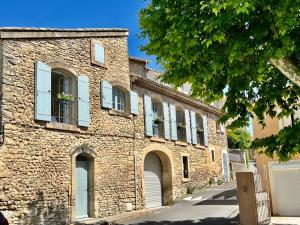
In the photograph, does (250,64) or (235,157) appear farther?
(235,157)

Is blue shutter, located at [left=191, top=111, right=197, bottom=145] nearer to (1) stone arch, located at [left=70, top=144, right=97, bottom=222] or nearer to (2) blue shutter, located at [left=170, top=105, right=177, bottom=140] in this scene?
(2) blue shutter, located at [left=170, top=105, right=177, bottom=140]

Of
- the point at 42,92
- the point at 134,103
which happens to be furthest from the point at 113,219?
the point at 134,103

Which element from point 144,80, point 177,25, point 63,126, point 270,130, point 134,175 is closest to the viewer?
point 177,25

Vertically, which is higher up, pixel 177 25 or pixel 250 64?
pixel 177 25

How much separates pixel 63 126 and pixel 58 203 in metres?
2.55

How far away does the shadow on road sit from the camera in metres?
17.0

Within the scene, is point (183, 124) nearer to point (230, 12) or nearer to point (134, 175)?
point (134, 175)

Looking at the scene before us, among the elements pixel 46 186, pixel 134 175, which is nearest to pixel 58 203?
pixel 46 186

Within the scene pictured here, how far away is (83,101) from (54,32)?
2630 mm

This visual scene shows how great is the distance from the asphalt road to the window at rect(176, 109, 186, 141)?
3.03m

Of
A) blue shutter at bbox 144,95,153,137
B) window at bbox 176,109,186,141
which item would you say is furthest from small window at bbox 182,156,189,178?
blue shutter at bbox 144,95,153,137

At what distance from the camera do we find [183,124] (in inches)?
798

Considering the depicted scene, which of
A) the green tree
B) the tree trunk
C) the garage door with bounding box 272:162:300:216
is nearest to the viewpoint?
the green tree

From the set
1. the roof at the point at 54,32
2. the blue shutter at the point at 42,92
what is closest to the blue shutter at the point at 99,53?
the roof at the point at 54,32
